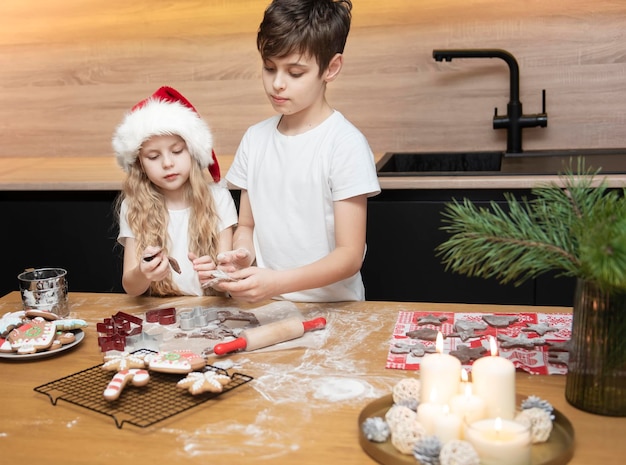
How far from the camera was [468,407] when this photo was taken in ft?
2.72

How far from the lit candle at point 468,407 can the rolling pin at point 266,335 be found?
412 millimetres

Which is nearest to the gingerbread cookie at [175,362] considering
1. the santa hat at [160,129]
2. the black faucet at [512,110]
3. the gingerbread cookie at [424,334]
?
the gingerbread cookie at [424,334]

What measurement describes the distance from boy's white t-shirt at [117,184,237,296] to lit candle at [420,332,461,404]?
86 cm

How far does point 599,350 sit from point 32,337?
2.74ft

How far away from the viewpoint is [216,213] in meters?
1.71

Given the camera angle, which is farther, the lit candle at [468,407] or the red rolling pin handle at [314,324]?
the red rolling pin handle at [314,324]

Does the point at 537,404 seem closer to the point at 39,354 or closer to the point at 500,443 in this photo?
the point at 500,443

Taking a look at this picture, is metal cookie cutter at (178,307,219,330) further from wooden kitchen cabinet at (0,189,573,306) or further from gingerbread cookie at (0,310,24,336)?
wooden kitchen cabinet at (0,189,573,306)

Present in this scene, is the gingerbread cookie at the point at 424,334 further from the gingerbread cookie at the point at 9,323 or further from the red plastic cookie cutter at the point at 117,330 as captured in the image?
the gingerbread cookie at the point at 9,323

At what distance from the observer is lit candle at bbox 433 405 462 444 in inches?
31.8

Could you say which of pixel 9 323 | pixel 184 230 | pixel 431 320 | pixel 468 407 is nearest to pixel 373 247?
pixel 184 230

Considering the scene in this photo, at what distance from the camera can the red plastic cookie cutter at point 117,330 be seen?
120 centimetres

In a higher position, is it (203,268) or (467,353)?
(203,268)

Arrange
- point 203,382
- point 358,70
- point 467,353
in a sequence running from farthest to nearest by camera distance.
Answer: point 358,70 < point 467,353 < point 203,382
